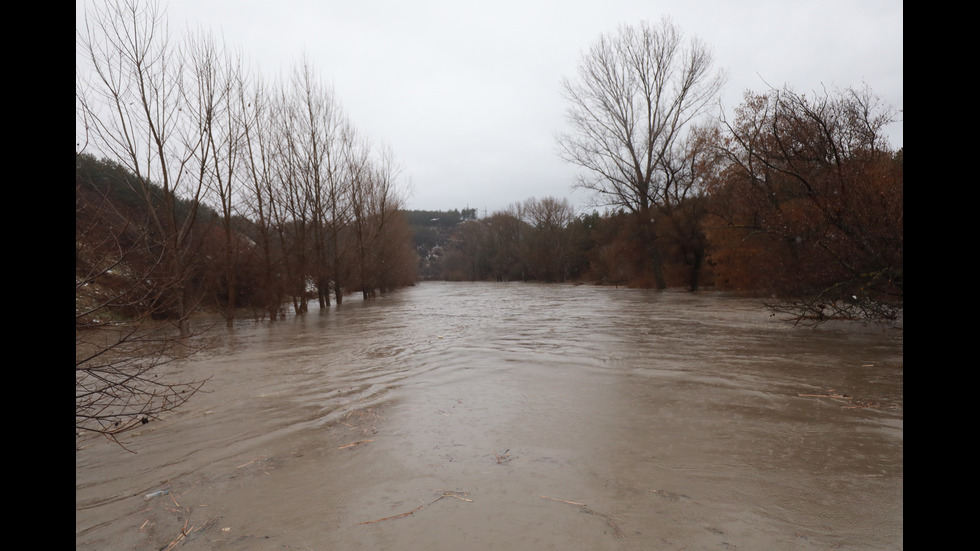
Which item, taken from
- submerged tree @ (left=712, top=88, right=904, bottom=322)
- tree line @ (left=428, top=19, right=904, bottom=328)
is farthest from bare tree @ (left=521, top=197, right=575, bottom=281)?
submerged tree @ (left=712, top=88, right=904, bottom=322)

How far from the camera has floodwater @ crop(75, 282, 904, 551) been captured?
96.7 inches

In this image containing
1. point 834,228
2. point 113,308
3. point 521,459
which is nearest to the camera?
point 521,459

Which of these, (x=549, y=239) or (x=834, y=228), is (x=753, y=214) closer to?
(x=834, y=228)

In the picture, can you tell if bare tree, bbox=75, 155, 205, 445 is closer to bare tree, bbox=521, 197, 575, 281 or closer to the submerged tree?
the submerged tree

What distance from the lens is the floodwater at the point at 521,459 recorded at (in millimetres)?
2455

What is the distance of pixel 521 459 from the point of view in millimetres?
3391

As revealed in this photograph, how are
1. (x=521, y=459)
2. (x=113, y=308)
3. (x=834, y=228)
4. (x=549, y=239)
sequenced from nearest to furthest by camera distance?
(x=521, y=459) < (x=113, y=308) < (x=834, y=228) < (x=549, y=239)

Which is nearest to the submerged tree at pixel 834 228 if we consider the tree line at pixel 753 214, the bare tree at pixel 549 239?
the tree line at pixel 753 214

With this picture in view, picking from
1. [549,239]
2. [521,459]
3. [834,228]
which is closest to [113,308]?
[521,459]
